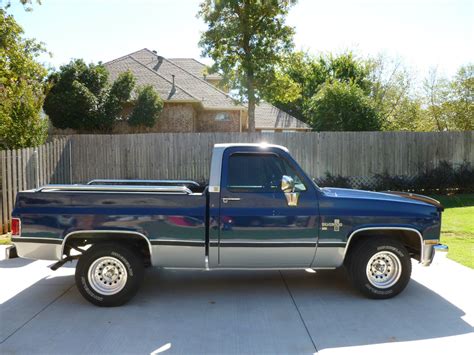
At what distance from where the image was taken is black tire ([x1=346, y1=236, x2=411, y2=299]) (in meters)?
5.57

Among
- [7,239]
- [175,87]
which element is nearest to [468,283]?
[7,239]

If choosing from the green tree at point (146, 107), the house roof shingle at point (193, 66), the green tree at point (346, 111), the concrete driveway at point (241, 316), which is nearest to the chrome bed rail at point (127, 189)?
the concrete driveway at point (241, 316)

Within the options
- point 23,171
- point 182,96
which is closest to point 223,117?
point 182,96

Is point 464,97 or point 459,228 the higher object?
point 464,97

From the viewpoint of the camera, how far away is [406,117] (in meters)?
36.1

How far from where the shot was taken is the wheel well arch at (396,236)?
5.56 metres

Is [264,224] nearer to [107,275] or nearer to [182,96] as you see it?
[107,275]

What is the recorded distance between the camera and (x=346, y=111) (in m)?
27.0

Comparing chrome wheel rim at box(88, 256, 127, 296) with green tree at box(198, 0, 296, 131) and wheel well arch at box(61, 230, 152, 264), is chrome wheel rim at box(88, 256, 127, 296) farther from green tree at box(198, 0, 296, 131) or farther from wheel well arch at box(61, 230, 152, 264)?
green tree at box(198, 0, 296, 131)

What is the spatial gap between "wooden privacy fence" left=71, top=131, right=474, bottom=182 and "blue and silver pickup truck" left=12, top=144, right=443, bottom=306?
10515mm

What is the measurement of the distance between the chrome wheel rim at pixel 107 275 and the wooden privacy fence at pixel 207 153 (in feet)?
35.6

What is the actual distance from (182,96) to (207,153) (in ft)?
34.8

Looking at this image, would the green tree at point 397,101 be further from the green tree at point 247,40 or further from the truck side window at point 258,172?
the truck side window at point 258,172

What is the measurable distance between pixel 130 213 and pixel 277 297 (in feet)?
6.98
